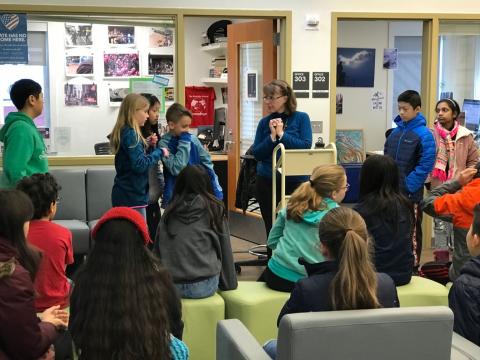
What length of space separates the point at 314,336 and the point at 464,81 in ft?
20.3

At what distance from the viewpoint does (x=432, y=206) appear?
4004 millimetres

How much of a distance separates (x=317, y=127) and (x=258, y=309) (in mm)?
3108

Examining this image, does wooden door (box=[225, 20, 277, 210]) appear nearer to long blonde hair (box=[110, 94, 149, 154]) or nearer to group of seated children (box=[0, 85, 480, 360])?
group of seated children (box=[0, 85, 480, 360])

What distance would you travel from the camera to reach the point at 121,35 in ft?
21.2

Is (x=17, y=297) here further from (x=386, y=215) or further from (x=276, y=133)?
(x=276, y=133)

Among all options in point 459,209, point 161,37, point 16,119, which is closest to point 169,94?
point 161,37

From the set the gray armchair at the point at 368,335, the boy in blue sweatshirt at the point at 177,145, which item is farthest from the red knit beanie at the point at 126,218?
the boy in blue sweatshirt at the point at 177,145

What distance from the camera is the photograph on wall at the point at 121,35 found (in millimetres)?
6297

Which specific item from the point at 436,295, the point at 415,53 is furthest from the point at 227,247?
the point at 415,53

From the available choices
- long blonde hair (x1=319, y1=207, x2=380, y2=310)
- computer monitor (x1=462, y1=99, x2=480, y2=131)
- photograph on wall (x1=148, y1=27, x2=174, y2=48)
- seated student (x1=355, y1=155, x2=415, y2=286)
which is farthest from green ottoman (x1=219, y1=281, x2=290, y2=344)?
computer monitor (x1=462, y1=99, x2=480, y2=131)

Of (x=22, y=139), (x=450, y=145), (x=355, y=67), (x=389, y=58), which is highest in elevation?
(x=389, y=58)

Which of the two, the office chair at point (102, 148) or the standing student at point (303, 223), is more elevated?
the office chair at point (102, 148)

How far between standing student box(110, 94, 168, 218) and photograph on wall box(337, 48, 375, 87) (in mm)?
4274

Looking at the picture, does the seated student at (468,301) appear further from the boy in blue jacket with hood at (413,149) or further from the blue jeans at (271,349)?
the boy in blue jacket with hood at (413,149)
